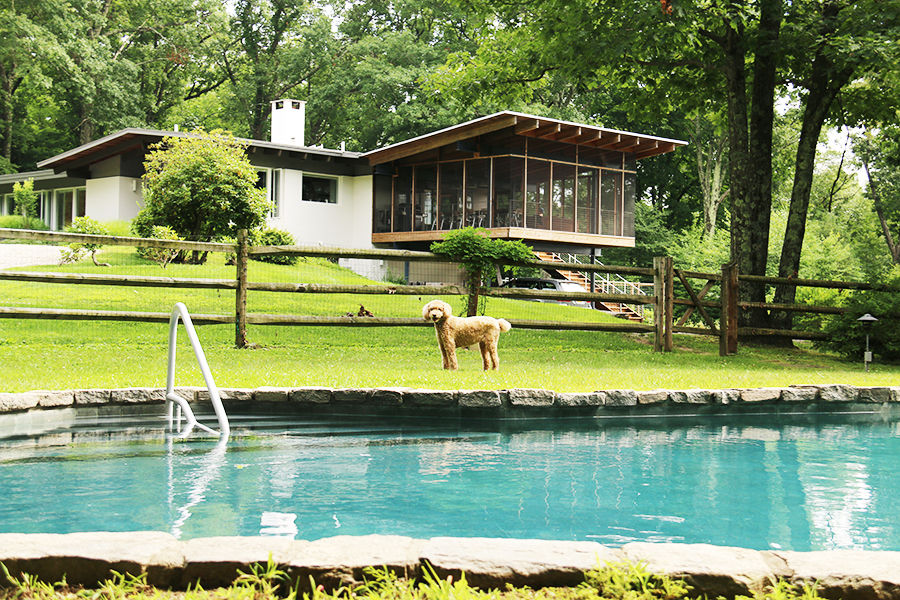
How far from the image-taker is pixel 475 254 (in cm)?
1240

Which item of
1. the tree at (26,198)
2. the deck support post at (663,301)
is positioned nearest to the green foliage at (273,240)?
the deck support post at (663,301)

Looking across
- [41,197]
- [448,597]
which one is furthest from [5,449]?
[41,197]

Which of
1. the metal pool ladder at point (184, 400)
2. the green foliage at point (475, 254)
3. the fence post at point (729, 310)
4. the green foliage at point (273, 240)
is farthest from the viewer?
the green foliage at point (273, 240)

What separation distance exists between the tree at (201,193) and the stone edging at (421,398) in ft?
47.2

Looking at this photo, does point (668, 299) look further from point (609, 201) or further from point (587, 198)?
point (609, 201)

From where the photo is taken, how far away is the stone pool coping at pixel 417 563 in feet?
8.76

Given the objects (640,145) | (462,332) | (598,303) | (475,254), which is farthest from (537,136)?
(462,332)

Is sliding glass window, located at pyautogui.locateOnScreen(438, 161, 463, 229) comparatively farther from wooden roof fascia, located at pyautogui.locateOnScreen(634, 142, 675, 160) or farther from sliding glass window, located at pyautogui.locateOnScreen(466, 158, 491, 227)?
wooden roof fascia, located at pyautogui.locateOnScreen(634, 142, 675, 160)

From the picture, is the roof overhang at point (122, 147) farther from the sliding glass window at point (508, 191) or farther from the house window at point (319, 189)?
the sliding glass window at point (508, 191)

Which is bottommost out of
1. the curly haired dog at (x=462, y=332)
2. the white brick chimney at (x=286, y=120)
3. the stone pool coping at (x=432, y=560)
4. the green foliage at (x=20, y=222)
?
the stone pool coping at (x=432, y=560)

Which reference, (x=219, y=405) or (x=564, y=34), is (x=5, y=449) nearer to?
(x=219, y=405)

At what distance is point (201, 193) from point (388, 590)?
1941cm

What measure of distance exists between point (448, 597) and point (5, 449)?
4.23 meters

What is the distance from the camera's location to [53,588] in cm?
266
